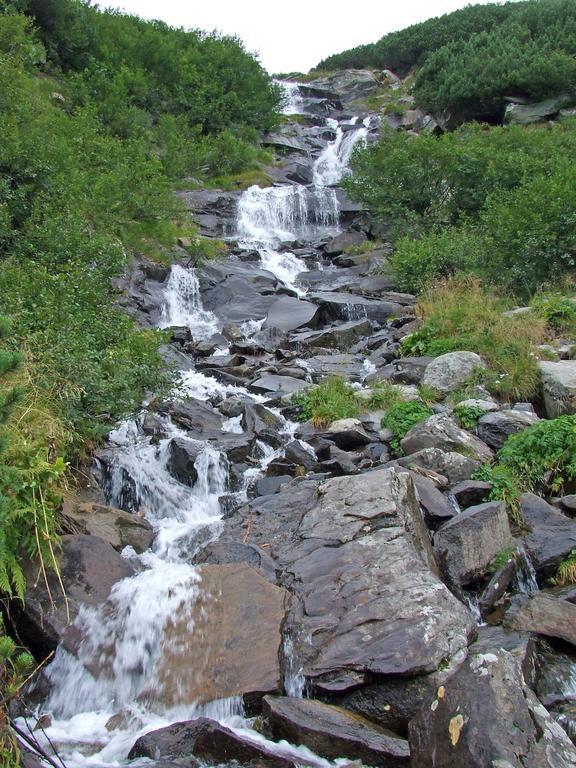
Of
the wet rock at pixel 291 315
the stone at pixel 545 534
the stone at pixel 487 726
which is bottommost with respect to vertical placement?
the stone at pixel 545 534

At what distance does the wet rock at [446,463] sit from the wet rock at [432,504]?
0.52 m

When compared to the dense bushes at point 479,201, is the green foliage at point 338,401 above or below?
below

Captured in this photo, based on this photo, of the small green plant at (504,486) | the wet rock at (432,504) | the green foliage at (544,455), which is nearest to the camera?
the wet rock at (432,504)

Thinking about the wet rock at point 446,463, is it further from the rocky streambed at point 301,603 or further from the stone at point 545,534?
the stone at point 545,534

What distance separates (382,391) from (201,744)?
248 inches

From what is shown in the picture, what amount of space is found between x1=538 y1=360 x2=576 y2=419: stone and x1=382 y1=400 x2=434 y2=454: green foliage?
1556mm

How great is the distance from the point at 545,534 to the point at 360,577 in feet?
7.47

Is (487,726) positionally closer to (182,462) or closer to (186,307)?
(182,462)

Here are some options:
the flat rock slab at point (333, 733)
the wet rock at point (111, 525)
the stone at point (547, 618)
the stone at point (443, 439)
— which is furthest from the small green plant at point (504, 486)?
the wet rock at point (111, 525)

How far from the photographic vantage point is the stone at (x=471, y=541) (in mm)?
5535

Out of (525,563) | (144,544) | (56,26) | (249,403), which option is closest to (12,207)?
(249,403)

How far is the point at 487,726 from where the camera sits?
Result: 324cm

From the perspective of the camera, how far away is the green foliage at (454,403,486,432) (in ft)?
26.8

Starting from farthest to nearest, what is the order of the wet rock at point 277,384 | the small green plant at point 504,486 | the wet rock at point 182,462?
the wet rock at point 277,384, the wet rock at point 182,462, the small green plant at point 504,486
